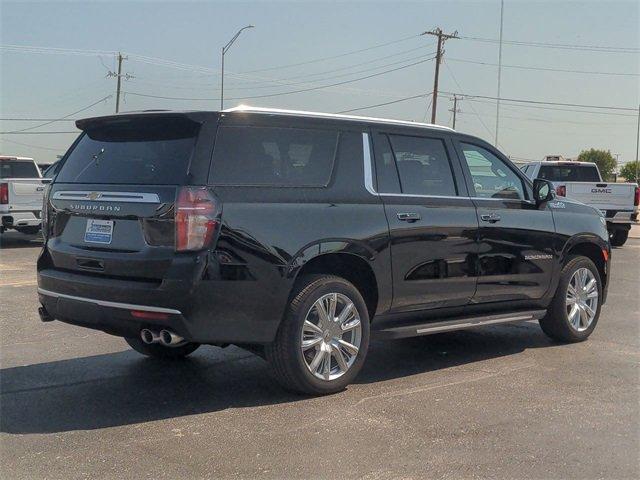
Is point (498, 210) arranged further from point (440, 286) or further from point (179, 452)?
point (179, 452)

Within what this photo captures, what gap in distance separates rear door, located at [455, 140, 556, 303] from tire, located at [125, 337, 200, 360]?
2423mm

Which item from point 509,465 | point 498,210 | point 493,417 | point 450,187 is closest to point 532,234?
point 498,210

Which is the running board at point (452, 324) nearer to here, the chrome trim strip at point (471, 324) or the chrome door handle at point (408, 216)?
the chrome trim strip at point (471, 324)

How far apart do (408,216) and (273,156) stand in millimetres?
1203

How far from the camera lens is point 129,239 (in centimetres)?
486

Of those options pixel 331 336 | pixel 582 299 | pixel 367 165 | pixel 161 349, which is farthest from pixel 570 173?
pixel 331 336

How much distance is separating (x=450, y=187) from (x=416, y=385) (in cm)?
167

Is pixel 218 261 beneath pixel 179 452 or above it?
above

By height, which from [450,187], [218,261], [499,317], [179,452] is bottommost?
[179,452]

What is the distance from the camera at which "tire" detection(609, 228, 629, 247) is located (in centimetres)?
1870

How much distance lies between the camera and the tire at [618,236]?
1870 cm

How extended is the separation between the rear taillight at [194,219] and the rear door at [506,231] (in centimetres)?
256

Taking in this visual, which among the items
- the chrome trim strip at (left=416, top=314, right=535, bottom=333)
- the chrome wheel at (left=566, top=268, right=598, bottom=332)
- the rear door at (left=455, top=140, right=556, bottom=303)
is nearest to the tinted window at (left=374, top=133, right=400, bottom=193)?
the rear door at (left=455, top=140, right=556, bottom=303)

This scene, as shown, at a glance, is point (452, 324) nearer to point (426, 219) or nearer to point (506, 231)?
point (426, 219)
